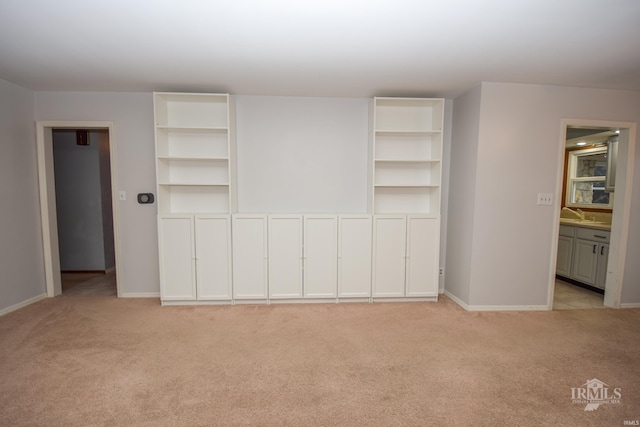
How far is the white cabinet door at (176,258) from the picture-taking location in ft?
10.7

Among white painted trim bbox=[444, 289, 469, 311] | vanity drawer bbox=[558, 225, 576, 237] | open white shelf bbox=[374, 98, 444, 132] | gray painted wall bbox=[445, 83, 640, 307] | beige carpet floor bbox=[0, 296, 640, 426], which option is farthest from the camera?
vanity drawer bbox=[558, 225, 576, 237]

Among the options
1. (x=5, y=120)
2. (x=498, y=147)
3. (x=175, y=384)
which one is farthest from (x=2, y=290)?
(x=498, y=147)

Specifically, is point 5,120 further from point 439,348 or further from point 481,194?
point 481,194

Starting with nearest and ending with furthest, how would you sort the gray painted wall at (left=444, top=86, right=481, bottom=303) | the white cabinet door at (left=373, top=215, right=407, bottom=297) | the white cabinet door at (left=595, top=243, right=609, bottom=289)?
the gray painted wall at (left=444, top=86, right=481, bottom=303) < the white cabinet door at (left=373, top=215, right=407, bottom=297) < the white cabinet door at (left=595, top=243, right=609, bottom=289)

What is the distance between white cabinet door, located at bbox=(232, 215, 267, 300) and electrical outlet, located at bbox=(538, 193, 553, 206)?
293cm

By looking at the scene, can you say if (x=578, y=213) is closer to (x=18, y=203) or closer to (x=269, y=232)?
(x=269, y=232)

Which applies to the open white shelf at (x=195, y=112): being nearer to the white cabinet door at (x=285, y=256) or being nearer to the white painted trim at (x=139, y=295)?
the white cabinet door at (x=285, y=256)

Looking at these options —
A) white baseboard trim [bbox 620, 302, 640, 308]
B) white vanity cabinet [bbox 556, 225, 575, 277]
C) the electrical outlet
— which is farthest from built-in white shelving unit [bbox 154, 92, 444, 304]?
white vanity cabinet [bbox 556, 225, 575, 277]

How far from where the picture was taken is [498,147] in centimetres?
310

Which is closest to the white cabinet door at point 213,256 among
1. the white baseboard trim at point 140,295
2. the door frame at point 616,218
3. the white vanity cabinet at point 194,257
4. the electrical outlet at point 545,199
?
the white vanity cabinet at point 194,257

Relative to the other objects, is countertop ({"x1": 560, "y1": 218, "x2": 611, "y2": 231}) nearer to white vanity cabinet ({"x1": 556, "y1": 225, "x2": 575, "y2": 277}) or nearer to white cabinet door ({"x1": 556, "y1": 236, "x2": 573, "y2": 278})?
white vanity cabinet ({"x1": 556, "y1": 225, "x2": 575, "y2": 277})

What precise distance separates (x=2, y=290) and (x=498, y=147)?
530 cm

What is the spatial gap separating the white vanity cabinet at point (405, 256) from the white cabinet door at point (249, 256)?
1.26 meters

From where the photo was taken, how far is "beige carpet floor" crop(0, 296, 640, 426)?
176 centimetres
